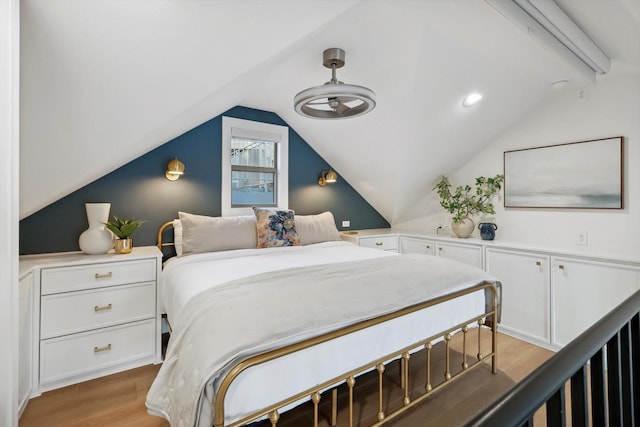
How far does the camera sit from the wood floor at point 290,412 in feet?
5.91

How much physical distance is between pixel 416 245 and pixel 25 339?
375 cm

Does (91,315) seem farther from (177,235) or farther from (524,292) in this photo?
(524,292)

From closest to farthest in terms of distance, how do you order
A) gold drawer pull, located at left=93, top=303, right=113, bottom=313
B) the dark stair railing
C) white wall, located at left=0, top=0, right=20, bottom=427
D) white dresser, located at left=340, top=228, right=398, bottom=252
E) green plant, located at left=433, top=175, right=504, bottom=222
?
the dark stair railing, white wall, located at left=0, top=0, right=20, bottom=427, gold drawer pull, located at left=93, top=303, right=113, bottom=313, green plant, located at left=433, top=175, right=504, bottom=222, white dresser, located at left=340, top=228, right=398, bottom=252

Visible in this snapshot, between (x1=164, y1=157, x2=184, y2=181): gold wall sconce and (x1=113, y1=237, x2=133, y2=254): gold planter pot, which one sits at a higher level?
(x1=164, y1=157, x2=184, y2=181): gold wall sconce

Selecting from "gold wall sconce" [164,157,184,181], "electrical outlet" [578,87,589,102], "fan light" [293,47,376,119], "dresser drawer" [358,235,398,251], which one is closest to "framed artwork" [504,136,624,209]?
"electrical outlet" [578,87,589,102]

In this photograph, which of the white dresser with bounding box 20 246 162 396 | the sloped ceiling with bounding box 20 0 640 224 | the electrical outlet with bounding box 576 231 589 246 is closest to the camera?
the sloped ceiling with bounding box 20 0 640 224

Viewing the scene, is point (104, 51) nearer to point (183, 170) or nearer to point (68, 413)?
point (183, 170)

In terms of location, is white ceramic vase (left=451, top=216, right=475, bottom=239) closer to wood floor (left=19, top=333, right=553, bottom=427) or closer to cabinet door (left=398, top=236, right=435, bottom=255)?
cabinet door (left=398, top=236, right=435, bottom=255)

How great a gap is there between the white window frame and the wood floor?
5.64 ft

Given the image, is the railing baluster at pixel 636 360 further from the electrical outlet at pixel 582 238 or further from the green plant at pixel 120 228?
the green plant at pixel 120 228

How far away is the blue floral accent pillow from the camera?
9.67 ft

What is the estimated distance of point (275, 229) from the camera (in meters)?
3.00

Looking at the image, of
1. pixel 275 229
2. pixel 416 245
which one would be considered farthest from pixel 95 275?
pixel 416 245

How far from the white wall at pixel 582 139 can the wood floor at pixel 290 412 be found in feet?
4.50
